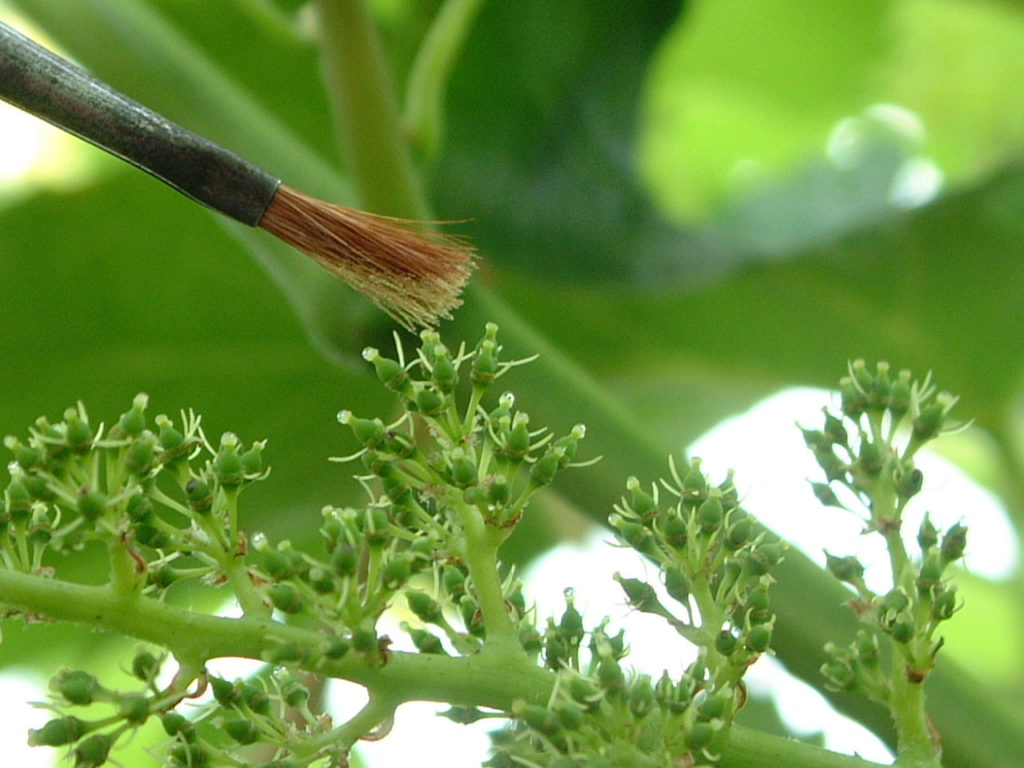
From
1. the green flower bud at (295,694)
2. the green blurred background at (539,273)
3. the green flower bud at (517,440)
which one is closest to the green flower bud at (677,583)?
the green flower bud at (517,440)

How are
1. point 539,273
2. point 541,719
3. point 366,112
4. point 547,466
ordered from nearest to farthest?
1. point 541,719
2. point 547,466
3. point 366,112
4. point 539,273

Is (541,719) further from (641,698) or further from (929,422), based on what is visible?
(929,422)

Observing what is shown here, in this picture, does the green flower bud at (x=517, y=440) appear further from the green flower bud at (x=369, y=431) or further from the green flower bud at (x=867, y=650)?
the green flower bud at (x=867, y=650)

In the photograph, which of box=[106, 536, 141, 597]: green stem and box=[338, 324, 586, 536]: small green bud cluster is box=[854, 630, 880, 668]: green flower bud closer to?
box=[338, 324, 586, 536]: small green bud cluster

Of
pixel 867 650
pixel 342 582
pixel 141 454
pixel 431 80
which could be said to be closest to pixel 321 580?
pixel 342 582

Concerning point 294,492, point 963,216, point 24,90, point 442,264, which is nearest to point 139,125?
point 24,90

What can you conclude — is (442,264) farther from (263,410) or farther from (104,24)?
(263,410)

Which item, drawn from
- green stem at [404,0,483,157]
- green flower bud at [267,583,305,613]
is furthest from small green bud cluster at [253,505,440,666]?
green stem at [404,0,483,157]
